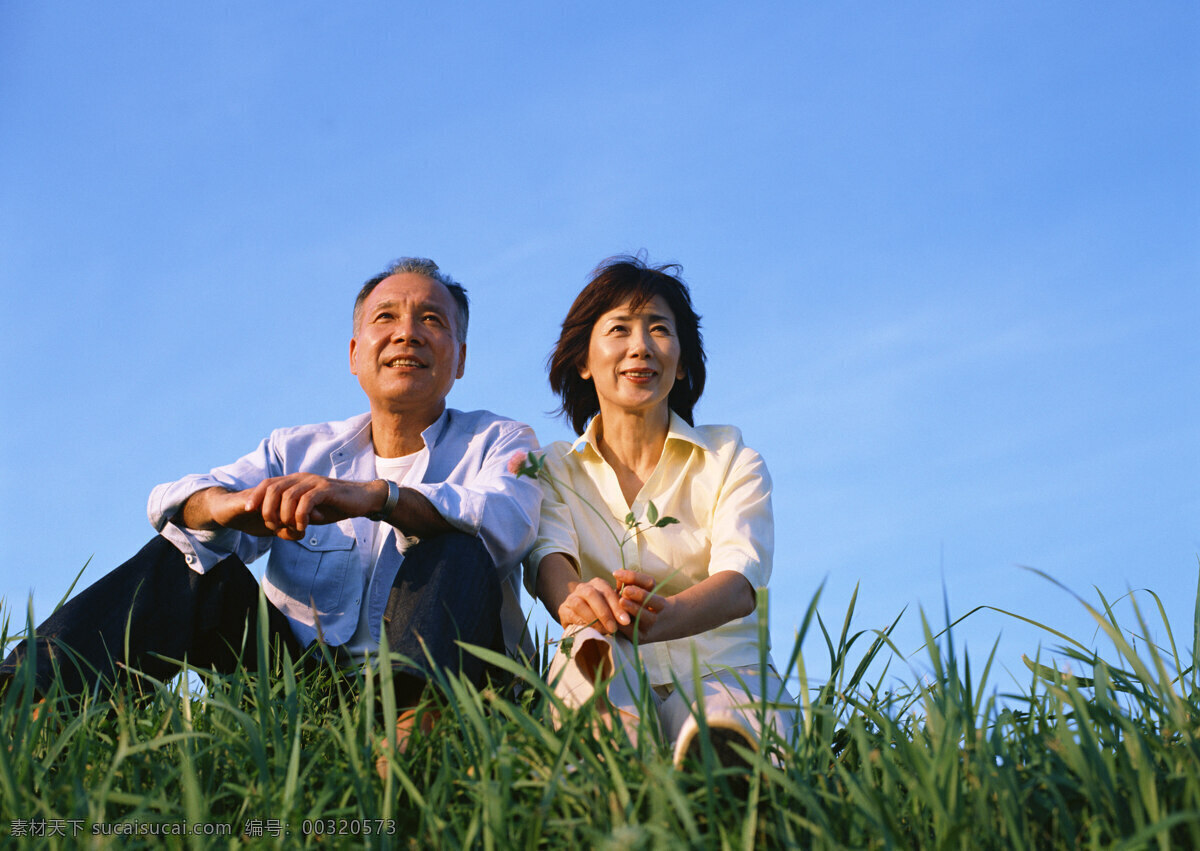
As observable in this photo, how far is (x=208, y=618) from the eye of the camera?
121 inches

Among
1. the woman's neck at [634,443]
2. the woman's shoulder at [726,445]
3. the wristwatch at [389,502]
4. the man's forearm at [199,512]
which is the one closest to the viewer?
the wristwatch at [389,502]

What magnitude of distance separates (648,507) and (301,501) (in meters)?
0.97

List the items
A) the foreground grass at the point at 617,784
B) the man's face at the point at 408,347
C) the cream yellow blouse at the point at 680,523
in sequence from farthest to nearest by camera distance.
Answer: the man's face at the point at 408,347 < the cream yellow blouse at the point at 680,523 < the foreground grass at the point at 617,784

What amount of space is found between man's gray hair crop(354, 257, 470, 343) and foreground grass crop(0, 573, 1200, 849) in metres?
2.04

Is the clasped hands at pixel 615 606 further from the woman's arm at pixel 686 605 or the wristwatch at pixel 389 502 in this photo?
the wristwatch at pixel 389 502

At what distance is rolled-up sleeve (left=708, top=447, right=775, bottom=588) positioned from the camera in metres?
3.09

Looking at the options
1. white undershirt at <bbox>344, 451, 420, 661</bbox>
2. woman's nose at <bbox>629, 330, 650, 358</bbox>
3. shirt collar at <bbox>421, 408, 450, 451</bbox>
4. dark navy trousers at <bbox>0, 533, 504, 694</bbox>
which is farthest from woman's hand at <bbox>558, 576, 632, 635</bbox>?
shirt collar at <bbox>421, 408, 450, 451</bbox>

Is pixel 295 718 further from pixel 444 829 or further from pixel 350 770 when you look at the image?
pixel 444 829

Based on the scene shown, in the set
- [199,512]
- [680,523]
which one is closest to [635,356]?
[680,523]

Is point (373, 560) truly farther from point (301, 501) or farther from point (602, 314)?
point (602, 314)

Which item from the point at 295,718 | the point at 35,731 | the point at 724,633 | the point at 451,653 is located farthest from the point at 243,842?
the point at 724,633

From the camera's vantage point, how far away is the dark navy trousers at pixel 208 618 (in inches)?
104

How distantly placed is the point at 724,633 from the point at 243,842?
1751 mm

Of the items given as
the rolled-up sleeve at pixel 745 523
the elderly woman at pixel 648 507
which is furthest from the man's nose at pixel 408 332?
the rolled-up sleeve at pixel 745 523
